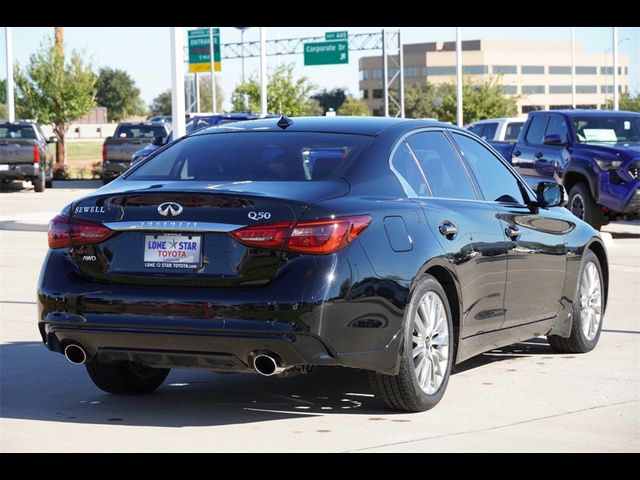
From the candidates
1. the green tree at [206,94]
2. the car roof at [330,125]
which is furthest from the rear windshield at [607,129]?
the green tree at [206,94]

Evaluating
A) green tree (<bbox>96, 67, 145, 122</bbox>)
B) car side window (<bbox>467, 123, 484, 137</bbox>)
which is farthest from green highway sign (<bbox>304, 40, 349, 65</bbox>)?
green tree (<bbox>96, 67, 145, 122</bbox>)

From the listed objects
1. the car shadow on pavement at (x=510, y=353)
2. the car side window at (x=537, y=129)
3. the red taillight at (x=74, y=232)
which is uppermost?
the car side window at (x=537, y=129)

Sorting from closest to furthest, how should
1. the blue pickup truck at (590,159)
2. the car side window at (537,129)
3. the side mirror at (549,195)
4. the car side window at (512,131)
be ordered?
the side mirror at (549,195), the blue pickup truck at (590,159), the car side window at (537,129), the car side window at (512,131)

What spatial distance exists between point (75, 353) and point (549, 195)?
3518 mm

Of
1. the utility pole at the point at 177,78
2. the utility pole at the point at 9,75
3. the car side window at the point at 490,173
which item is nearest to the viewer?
the car side window at the point at 490,173

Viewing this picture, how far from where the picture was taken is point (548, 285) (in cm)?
854

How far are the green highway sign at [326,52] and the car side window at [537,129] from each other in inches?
1861

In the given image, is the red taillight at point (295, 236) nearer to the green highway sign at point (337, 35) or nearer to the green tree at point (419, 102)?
the green highway sign at point (337, 35)

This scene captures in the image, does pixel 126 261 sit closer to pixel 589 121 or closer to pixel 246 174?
pixel 246 174

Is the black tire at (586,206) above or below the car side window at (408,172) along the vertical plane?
below

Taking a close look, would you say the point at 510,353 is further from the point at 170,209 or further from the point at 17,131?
the point at 17,131

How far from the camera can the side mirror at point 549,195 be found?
28.5 feet
